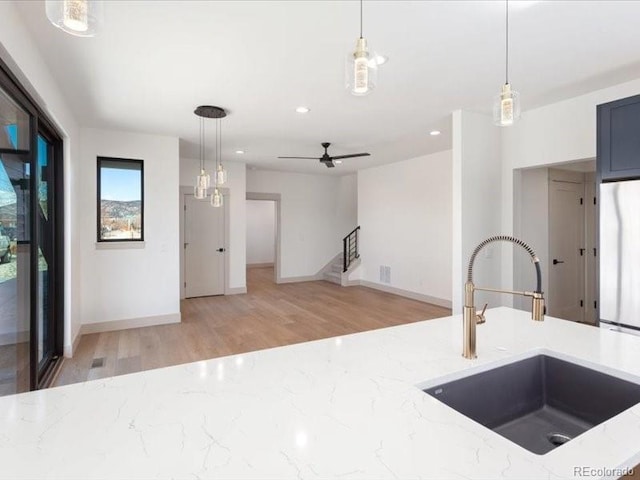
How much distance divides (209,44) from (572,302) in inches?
215

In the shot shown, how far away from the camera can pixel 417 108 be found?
392 cm

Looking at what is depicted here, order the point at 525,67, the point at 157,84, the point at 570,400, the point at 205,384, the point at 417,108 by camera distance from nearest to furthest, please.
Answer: the point at 205,384 < the point at 570,400 < the point at 525,67 < the point at 157,84 < the point at 417,108

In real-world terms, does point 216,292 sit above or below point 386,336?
below

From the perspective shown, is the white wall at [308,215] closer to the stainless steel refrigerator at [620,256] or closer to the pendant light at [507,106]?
the stainless steel refrigerator at [620,256]

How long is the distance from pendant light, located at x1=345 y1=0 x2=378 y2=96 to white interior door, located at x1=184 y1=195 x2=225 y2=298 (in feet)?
19.7

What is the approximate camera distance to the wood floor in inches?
150

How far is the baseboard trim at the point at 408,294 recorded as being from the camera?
20.6 ft

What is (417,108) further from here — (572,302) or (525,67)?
(572,302)

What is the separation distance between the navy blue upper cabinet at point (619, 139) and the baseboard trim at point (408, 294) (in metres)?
3.74

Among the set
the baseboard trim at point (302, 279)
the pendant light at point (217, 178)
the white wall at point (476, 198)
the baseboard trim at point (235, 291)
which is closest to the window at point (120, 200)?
the pendant light at point (217, 178)

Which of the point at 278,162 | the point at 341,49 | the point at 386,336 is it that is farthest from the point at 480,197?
the point at 278,162

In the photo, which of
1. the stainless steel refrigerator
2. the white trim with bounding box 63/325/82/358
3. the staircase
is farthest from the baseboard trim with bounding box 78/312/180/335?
the stainless steel refrigerator

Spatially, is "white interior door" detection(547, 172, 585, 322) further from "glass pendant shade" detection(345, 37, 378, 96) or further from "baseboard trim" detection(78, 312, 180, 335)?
"baseboard trim" detection(78, 312, 180, 335)

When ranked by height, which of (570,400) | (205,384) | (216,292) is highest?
(205,384)
